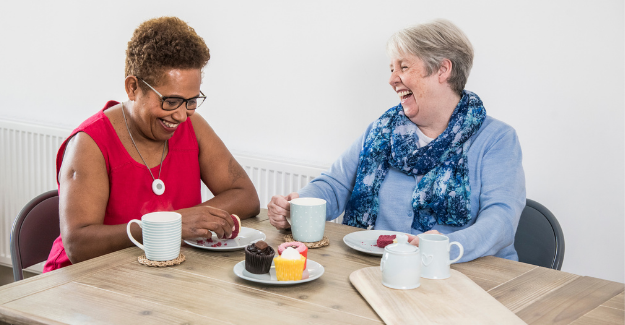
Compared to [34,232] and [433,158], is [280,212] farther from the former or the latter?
[34,232]

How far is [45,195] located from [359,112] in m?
1.38

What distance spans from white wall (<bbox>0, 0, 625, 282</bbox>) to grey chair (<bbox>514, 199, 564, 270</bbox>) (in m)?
0.39

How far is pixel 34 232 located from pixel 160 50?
0.75 metres

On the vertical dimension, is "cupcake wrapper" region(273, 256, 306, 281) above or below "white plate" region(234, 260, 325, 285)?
above

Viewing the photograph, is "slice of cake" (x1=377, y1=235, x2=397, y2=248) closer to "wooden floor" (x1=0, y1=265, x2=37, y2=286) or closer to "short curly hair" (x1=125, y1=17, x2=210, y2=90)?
"short curly hair" (x1=125, y1=17, x2=210, y2=90)

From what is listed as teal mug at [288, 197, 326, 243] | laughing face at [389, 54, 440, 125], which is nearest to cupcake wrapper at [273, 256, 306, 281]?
teal mug at [288, 197, 326, 243]

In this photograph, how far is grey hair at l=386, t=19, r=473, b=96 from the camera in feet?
6.00

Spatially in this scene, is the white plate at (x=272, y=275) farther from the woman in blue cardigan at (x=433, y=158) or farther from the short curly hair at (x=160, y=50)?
the short curly hair at (x=160, y=50)

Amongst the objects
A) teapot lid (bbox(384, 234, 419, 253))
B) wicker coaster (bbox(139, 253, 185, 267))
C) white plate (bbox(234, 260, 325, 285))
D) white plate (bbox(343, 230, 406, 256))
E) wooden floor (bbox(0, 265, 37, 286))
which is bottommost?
wooden floor (bbox(0, 265, 37, 286))

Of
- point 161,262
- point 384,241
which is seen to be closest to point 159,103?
point 161,262

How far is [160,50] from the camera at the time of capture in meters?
1.65

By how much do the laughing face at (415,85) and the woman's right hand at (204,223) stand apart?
0.74 meters

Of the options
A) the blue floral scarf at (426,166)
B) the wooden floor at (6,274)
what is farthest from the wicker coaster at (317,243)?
the wooden floor at (6,274)

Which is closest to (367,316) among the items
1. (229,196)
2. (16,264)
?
(229,196)
